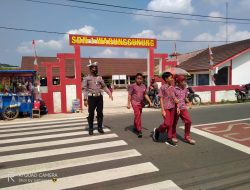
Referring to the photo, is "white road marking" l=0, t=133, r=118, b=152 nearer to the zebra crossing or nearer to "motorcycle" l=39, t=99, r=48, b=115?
the zebra crossing

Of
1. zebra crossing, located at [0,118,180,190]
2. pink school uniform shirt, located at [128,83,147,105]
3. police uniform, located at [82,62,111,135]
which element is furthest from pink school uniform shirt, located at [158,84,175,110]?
police uniform, located at [82,62,111,135]

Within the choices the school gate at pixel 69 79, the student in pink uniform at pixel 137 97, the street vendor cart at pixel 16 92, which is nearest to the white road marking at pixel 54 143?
the student in pink uniform at pixel 137 97

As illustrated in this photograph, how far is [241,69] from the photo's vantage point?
22.0 metres

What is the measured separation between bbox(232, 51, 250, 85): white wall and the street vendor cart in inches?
668

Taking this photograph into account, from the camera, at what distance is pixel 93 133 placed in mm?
7469

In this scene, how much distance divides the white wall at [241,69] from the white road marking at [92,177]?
766 inches

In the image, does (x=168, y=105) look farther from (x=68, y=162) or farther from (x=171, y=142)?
(x=68, y=162)

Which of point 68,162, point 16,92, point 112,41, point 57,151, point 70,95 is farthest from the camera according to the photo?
point 112,41

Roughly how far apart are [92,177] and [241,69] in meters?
21.0

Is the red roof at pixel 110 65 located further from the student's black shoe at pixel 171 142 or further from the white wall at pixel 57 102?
the student's black shoe at pixel 171 142

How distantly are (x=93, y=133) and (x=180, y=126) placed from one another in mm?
2949

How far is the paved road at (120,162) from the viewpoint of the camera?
13.3 ft

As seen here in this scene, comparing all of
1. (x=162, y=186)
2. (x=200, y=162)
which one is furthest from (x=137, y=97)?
(x=162, y=186)

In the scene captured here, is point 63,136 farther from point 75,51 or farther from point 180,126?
point 75,51
